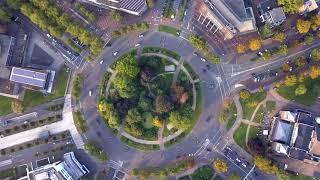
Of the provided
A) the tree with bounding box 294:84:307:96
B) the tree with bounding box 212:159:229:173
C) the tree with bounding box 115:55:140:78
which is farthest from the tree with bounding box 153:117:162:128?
the tree with bounding box 294:84:307:96

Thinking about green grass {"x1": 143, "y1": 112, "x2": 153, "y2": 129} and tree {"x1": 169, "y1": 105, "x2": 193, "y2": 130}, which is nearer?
tree {"x1": 169, "y1": 105, "x2": 193, "y2": 130}

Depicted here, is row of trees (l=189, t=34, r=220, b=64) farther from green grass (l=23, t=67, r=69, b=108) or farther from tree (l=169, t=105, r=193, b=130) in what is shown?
green grass (l=23, t=67, r=69, b=108)

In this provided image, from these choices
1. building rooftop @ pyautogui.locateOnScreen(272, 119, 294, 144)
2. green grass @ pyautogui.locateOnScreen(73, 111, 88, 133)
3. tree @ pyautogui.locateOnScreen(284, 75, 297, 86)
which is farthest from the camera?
green grass @ pyautogui.locateOnScreen(73, 111, 88, 133)

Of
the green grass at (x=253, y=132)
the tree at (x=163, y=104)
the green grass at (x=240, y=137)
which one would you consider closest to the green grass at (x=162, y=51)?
the tree at (x=163, y=104)

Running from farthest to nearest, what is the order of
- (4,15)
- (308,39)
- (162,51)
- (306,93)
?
(306,93)
(162,51)
(308,39)
(4,15)

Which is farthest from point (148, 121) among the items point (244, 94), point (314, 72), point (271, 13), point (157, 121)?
point (314, 72)

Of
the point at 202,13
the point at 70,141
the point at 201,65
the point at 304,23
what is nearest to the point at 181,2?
the point at 202,13

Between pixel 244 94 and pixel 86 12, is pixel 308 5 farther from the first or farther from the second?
pixel 86 12
